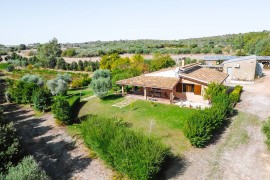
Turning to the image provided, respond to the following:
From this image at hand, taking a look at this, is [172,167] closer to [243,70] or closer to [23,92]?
[23,92]

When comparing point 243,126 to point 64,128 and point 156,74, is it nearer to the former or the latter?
point 156,74

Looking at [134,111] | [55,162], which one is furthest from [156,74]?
[55,162]

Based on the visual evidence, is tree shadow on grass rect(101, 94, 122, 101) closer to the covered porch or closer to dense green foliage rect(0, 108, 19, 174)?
the covered porch

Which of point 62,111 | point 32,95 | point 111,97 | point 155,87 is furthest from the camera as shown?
point 111,97

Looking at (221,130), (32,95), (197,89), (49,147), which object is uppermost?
(197,89)

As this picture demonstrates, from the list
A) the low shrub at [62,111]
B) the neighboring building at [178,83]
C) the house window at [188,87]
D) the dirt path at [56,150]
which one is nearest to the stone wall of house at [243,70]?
the neighboring building at [178,83]

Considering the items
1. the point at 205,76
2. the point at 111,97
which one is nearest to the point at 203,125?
the point at 205,76

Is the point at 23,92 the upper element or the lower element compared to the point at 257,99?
upper
